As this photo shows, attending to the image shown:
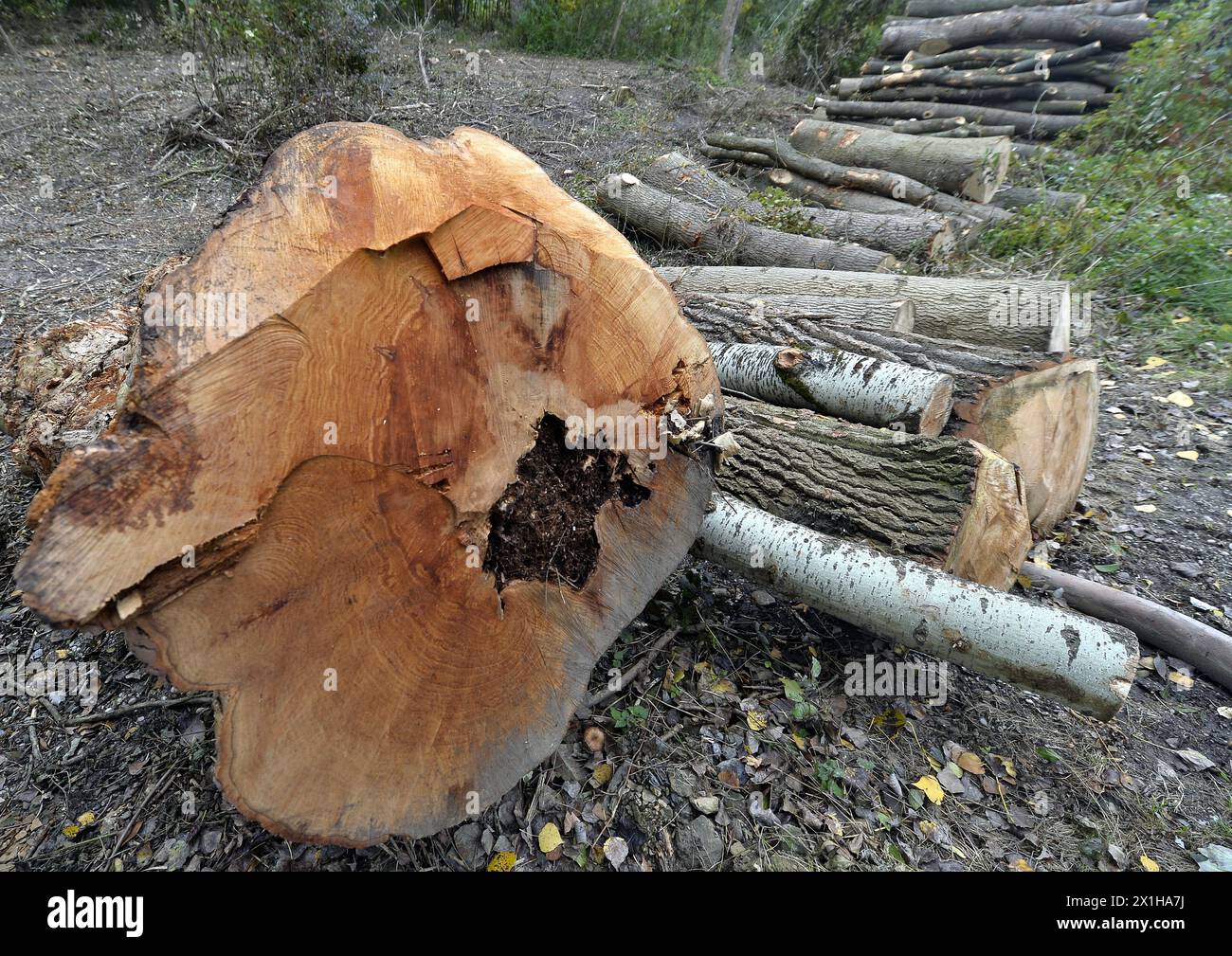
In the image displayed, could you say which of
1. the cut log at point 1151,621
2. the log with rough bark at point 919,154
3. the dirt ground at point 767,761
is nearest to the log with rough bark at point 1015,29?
the log with rough bark at point 919,154

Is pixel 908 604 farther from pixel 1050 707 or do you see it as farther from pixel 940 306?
pixel 940 306

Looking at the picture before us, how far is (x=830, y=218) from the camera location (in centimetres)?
507

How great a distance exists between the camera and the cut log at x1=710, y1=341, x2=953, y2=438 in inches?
93.4

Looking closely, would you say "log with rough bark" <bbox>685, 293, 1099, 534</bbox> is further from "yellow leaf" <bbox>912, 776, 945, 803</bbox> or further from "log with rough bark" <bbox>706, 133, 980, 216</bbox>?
"log with rough bark" <bbox>706, 133, 980, 216</bbox>

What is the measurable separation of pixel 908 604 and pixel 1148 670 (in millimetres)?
1252

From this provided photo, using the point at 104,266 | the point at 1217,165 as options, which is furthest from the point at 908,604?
the point at 1217,165

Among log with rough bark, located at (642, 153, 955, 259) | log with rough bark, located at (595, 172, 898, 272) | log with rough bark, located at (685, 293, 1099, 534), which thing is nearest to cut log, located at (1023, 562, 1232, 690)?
log with rough bark, located at (685, 293, 1099, 534)

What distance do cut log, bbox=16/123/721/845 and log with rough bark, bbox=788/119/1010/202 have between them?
5.25m

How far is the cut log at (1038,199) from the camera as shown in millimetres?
5035

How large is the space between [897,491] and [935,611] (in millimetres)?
430

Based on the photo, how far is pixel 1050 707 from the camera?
7.07 ft

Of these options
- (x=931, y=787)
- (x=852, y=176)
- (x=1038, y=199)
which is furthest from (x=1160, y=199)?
(x=931, y=787)

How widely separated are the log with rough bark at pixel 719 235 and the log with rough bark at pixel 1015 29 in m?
4.74

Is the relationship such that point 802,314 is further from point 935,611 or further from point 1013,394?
point 935,611
